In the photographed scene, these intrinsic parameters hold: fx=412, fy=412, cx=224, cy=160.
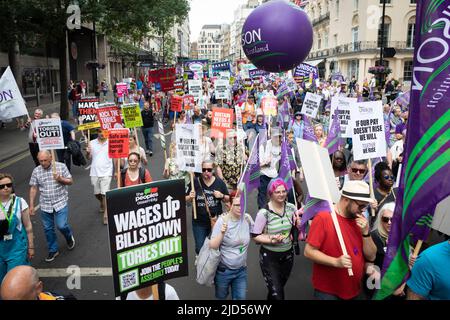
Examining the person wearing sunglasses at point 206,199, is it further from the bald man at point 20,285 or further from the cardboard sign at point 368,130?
the bald man at point 20,285

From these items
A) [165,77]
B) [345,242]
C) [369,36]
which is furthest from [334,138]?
[369,36]

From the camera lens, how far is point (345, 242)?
3197 mm

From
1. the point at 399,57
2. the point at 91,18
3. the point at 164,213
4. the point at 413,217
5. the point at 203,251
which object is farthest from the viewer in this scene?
the point at 399,57

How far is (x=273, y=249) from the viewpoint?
13.6 feet

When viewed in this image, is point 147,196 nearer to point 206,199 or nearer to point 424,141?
point 424,141

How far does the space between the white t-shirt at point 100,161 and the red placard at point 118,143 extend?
2.25 feet

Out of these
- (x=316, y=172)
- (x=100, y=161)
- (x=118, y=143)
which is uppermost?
(x=316, y=172)

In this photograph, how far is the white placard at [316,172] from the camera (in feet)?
10.8

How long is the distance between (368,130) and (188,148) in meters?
2.54

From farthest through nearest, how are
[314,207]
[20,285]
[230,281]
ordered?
[230,281] → [314,207] → [20,285]

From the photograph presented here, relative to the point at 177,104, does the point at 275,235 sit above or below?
below
